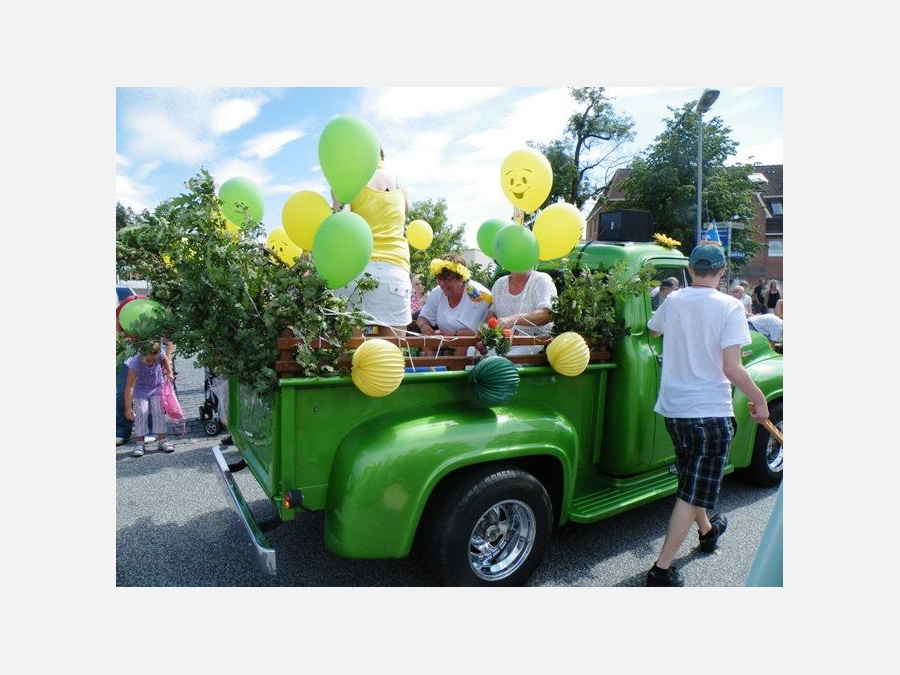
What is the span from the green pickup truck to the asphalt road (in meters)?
0.35

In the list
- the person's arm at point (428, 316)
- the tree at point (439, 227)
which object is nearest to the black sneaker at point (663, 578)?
the person's arm at point (428, 316)

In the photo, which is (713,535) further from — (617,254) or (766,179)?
(766,179)

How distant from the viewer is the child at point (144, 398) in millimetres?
5820

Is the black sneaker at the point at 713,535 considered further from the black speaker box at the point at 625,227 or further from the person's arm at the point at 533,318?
the black speaker box at the point at 625,227

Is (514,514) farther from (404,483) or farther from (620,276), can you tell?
(620,276)

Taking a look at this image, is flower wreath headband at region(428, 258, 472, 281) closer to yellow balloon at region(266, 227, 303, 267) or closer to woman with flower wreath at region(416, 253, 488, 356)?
woman with flower wreath at region(416, 253, 488, 356)

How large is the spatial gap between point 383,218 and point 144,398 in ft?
13.4

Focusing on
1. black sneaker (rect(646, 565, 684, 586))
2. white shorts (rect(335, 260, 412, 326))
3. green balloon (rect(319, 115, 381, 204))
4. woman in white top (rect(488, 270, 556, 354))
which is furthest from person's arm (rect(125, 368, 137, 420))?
black sneaker (rect(646, 565, 684, 586))

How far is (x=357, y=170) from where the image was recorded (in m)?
2.99

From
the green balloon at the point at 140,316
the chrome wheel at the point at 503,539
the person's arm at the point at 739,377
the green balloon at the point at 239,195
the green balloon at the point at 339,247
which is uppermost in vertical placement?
the green balloon at the point at 239,195

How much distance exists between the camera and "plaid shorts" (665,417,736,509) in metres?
3.07

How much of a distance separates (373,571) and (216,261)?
203 centimetres

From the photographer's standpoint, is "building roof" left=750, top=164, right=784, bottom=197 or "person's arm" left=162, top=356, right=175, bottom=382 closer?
"person's arm" left=162, top=356, right=175, bottom=382

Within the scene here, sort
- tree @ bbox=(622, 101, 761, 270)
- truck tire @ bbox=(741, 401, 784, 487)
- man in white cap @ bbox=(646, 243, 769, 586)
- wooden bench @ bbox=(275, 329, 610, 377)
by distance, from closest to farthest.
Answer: wooden bench @ bbox=(275, 329, 610, 377)
man in white cap @ bbox=(646, 243, 769, 586)
truck tire @ bbox=(741, 401, 784, 487)
tree @ bbox=(622, 101, 761, 270)
